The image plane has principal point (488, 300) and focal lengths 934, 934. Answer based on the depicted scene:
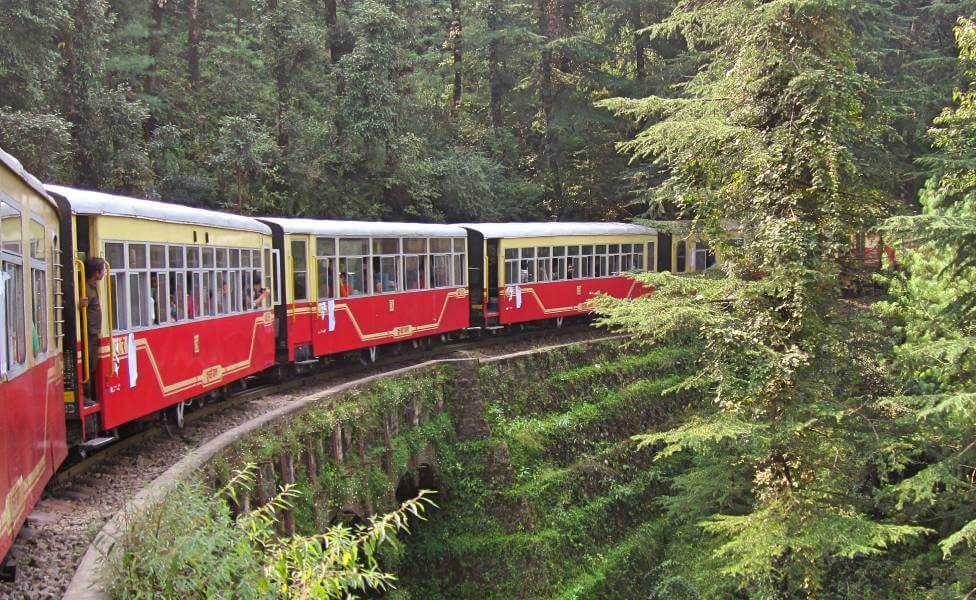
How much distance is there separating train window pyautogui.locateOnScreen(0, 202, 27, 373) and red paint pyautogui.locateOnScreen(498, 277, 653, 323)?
→ 1559 cm

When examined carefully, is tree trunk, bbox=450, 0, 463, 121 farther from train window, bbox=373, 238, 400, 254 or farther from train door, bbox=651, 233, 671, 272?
train window, bbox=373, 238, 400, 254

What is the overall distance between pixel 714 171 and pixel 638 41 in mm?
21148

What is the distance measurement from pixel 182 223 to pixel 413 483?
297 inches

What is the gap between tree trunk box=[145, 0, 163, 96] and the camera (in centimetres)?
2862

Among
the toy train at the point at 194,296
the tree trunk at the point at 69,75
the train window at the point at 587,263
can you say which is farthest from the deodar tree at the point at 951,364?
the tree trunk at the point at 69,75

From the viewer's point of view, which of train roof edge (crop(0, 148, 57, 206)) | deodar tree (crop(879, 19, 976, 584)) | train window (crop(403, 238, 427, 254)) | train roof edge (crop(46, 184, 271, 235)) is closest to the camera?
train roof edge (crop(0, 148, 57, 206))

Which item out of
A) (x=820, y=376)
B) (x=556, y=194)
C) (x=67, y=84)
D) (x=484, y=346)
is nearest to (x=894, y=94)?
(x=556, y=194)

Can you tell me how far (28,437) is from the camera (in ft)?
20.8

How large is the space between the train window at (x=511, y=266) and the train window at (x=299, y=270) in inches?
261

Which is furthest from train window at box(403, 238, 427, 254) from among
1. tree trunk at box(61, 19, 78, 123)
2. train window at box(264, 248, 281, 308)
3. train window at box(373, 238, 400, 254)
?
tree trunk at box(61, 19, 78, 123)

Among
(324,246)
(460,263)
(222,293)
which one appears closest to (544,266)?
(460,263)

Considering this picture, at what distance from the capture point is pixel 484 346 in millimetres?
21922

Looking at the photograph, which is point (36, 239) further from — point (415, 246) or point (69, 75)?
point (69, 75)

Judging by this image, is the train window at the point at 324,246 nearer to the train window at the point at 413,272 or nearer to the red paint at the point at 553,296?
the train window at the point at 413,272
